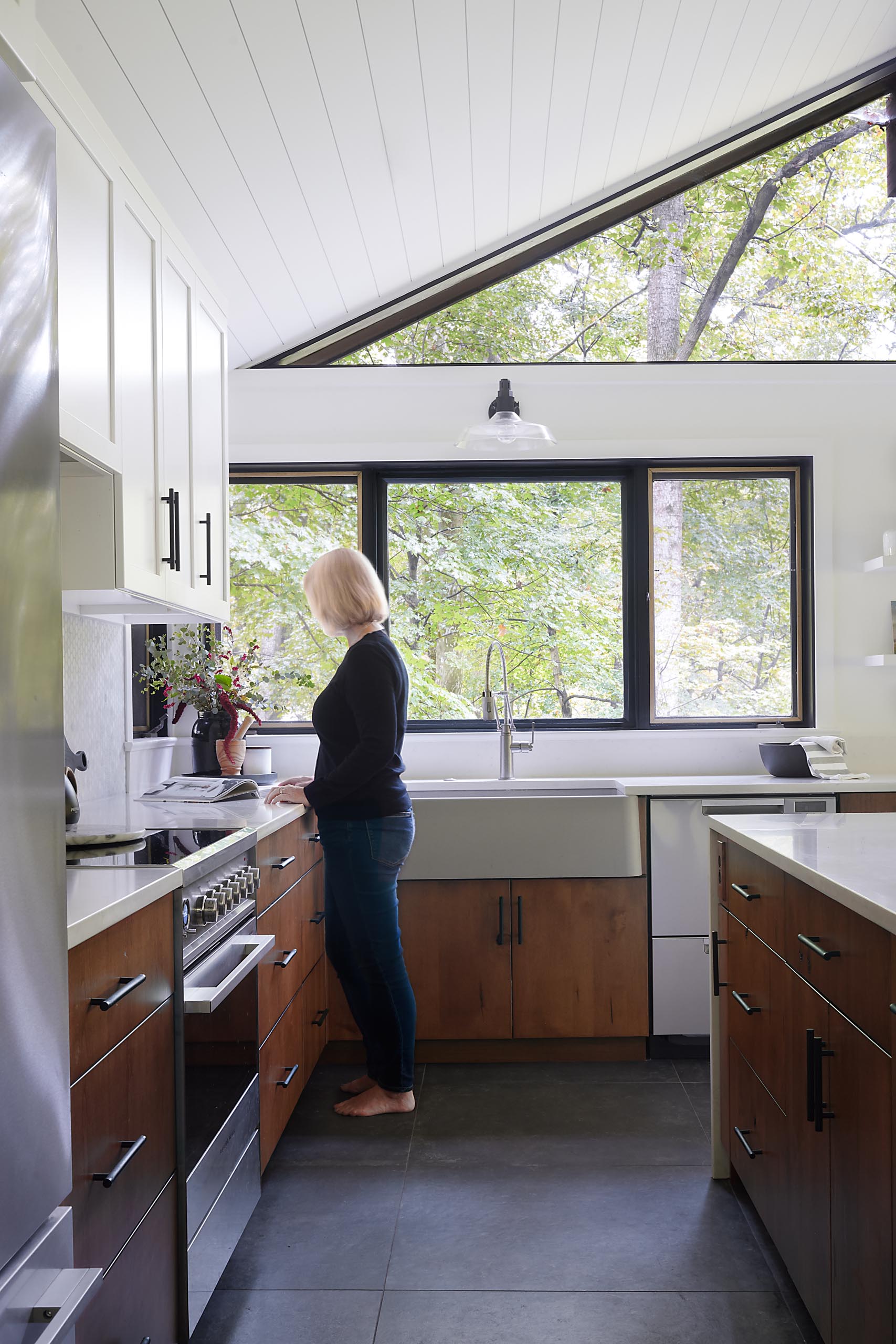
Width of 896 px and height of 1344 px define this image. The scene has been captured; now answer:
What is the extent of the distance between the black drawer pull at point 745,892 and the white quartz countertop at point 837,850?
10cm

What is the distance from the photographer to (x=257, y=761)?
341 cm

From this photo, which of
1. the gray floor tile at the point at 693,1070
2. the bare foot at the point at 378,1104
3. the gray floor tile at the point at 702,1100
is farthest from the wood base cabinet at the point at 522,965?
the bare foot at the point at 378,1104

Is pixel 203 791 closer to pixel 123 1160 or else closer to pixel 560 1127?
pixel 560 1127

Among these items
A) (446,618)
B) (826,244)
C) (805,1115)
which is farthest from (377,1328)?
(826,244)

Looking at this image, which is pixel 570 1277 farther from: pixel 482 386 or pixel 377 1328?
pixel 482 386

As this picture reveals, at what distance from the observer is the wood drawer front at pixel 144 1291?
4.33 feet

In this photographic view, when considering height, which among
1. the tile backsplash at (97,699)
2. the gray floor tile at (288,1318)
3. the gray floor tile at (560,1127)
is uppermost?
the tile backsplash at (97,699)

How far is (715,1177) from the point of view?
243cm

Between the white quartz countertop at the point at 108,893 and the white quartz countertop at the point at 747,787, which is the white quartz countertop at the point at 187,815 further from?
the white quartz countertop at the point at 747,787

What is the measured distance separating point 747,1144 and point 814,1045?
0.64 meters

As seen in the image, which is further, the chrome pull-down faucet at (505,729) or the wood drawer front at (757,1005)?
the chrome pull-down faucet at (505,729)

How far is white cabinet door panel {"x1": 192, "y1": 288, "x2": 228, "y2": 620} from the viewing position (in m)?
2.68

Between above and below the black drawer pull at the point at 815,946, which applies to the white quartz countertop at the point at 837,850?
above

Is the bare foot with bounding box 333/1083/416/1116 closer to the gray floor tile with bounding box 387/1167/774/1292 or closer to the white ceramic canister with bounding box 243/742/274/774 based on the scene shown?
the gray floor tile with bounding box 387/1167/774/1292
